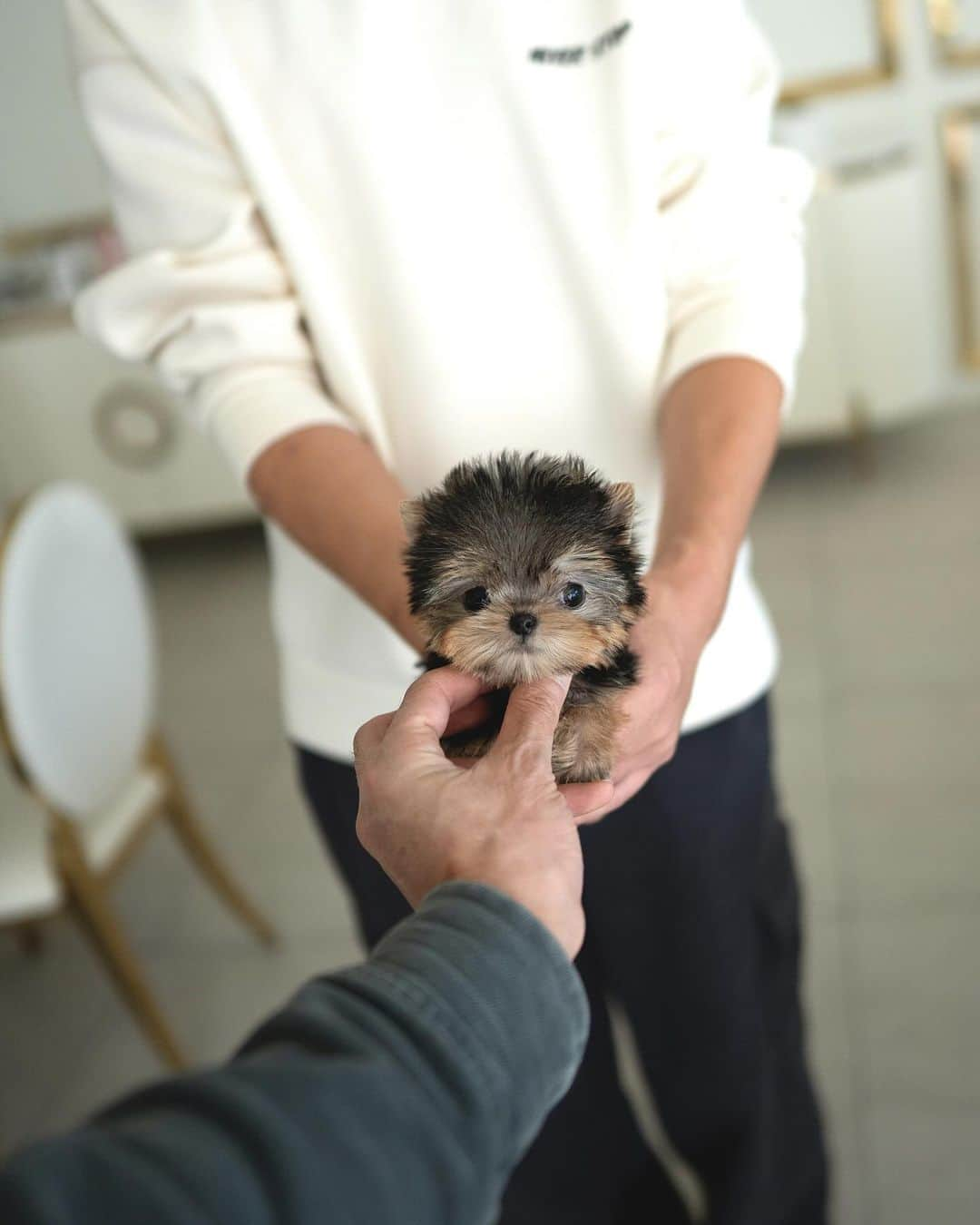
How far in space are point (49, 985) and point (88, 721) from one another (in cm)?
77

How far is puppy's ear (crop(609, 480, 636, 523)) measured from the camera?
0.58m

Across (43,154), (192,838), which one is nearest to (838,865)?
(192,838)

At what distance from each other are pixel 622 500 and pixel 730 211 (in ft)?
1.11

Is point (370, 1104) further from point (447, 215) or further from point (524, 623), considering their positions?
point (447, 215)

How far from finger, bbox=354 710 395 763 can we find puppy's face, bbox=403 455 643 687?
52 mm

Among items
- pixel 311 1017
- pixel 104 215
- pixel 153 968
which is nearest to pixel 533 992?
pixel 311 1017

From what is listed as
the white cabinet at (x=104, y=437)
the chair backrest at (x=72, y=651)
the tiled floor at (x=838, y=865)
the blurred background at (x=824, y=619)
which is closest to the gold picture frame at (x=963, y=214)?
the blurred background at (x=824, y=619)

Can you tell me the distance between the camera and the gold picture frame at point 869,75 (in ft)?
11.2

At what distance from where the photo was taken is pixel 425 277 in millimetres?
780

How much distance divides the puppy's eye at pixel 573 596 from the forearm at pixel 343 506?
0.20 m

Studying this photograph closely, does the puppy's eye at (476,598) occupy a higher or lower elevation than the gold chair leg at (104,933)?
higher

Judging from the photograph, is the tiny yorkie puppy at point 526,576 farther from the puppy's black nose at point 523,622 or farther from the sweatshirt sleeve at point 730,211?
the sweatshirt sleeve at point 730,211

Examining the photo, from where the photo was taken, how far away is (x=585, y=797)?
565 mm

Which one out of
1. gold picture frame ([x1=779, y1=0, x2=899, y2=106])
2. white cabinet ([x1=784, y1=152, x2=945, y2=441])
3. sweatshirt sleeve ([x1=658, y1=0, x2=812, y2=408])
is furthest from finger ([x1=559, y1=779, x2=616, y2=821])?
gold picture frame ([x1=779, y1=0, x2=899, y2=106])
